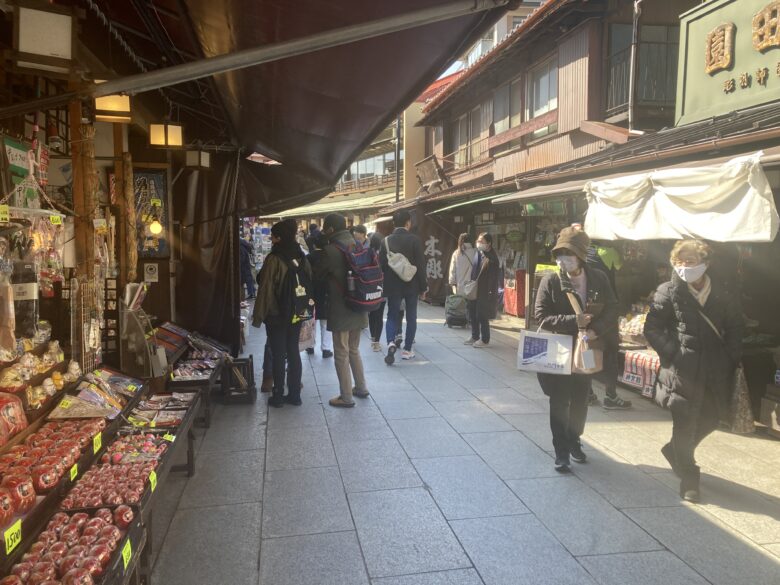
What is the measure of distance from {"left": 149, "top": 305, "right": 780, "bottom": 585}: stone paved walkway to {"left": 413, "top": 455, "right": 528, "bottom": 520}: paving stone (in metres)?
0.02

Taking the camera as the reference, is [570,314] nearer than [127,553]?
No

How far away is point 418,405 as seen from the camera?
6543mm

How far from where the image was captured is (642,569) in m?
3.30

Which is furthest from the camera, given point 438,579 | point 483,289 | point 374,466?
point 483,289

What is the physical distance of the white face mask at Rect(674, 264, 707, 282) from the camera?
4.10 metres

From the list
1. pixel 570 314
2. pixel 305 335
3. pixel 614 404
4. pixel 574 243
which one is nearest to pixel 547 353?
pixel 570 314

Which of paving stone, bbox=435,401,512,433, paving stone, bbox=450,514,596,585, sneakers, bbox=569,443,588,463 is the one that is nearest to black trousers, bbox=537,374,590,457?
sneakers, bbox=569,443,588,463

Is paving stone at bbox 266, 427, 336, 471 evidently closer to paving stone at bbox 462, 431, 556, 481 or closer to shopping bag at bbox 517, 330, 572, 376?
paving stone at bbox 462, 431, 556, 481

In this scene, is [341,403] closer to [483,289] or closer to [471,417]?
[471,417]

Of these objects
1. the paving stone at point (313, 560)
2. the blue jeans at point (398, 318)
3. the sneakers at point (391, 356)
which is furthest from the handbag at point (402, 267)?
the paving stone at point (313, 560)

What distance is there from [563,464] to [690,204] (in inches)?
110

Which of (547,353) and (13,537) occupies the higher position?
(547,353)

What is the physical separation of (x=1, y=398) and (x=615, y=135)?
32.3 ft

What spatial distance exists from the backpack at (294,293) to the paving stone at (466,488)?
2.35 meters
